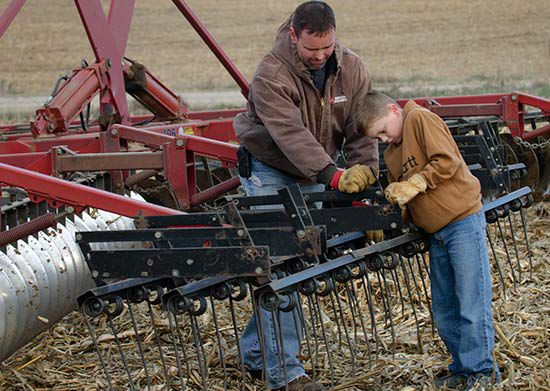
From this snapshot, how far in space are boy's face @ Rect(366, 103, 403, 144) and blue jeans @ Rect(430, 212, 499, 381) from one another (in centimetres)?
49

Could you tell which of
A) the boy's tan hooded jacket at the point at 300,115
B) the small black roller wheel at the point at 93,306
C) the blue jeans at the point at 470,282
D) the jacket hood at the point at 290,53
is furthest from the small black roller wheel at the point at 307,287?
the jacket hood at the point at 290,53

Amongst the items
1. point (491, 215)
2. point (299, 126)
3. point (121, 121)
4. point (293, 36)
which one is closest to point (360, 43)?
point (121, 121)

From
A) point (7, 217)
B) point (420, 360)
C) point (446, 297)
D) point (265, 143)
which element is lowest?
point (420, 360)

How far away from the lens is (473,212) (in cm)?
424

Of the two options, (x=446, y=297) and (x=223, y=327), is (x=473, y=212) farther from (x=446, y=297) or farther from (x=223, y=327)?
(x=223, y=327)

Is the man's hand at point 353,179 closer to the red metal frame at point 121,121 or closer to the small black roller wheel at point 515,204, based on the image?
the small black roller wheel at point 515,204

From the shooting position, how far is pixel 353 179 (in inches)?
166

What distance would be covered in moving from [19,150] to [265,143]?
3183mm

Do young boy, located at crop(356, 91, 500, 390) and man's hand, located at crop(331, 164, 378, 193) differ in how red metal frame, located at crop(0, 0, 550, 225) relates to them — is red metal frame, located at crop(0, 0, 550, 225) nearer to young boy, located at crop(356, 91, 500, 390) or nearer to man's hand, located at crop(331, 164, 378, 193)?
man's hand, located at crop(331, 164, 378, 193)

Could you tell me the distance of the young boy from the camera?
4082 millimetres

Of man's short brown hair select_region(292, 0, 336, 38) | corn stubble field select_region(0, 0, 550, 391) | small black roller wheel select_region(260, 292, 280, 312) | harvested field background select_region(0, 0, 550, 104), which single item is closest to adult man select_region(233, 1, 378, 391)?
man's short brown hair select_region(292, 0, 336, 38)

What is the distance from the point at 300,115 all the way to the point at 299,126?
0.08m

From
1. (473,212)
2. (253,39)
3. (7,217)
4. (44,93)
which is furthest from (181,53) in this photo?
(473,212)

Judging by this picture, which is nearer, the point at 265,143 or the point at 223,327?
the point at 265,143
